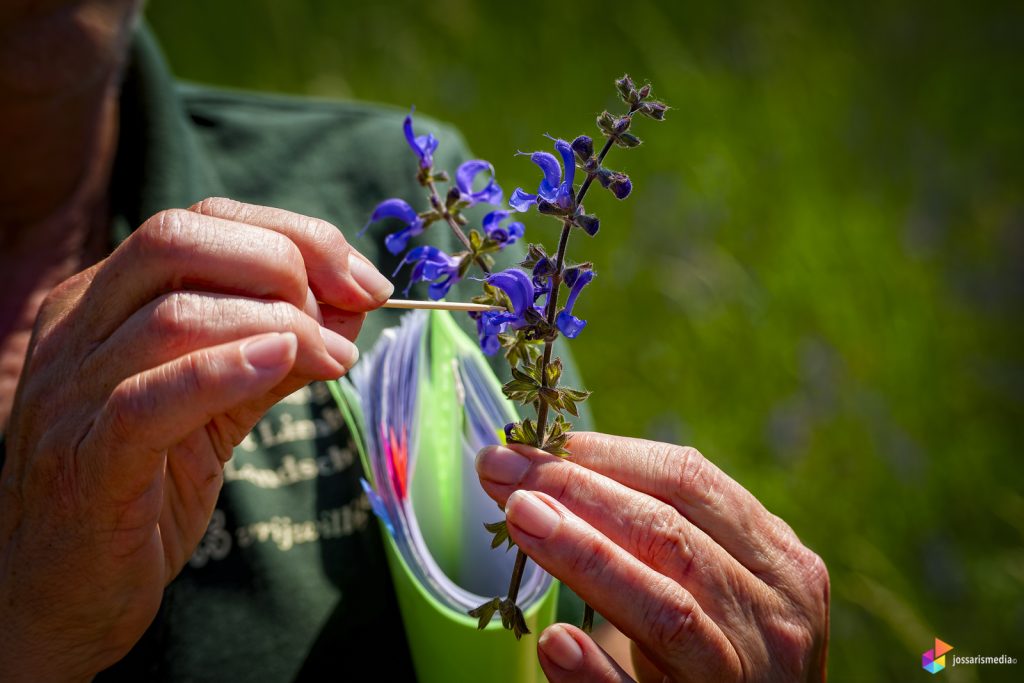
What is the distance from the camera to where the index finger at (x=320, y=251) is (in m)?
0.90

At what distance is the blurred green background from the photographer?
2.17 metres

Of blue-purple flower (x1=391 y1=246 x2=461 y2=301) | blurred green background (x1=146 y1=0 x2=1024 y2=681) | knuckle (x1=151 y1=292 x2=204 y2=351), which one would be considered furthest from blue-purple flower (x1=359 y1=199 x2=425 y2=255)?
blurred green background (x1=146 y1=0 x2=1024 y2=681)

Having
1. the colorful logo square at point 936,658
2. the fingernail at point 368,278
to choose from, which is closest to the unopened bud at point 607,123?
the fingernail at point 368,278

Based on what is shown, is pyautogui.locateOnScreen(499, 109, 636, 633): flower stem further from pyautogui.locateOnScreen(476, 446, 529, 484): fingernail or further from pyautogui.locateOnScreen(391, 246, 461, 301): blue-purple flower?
pyautogui.locateOnScreen(391, 246, 461, 301): blue-purple flower

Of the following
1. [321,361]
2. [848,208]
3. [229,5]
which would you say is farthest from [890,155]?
[321,361]

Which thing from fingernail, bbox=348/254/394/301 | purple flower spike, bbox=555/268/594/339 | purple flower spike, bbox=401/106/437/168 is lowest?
purple flower spike, bbox=555/268/594/339

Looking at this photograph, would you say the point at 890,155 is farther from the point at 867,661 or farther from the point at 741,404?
the point at 867,661

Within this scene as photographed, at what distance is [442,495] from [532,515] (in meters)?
0.20

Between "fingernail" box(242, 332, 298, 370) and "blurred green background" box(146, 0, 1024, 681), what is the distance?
1.59 m

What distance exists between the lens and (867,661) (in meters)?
1.99

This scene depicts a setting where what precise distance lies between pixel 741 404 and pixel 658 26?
67.4 inches

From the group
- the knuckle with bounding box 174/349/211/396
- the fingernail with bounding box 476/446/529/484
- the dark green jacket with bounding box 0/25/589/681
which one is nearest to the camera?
the knuckle with bounding box 174/349/211/396

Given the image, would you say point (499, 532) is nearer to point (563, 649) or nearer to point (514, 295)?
point (563, 649)

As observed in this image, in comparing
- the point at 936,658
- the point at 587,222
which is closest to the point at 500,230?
the point at 587,222
